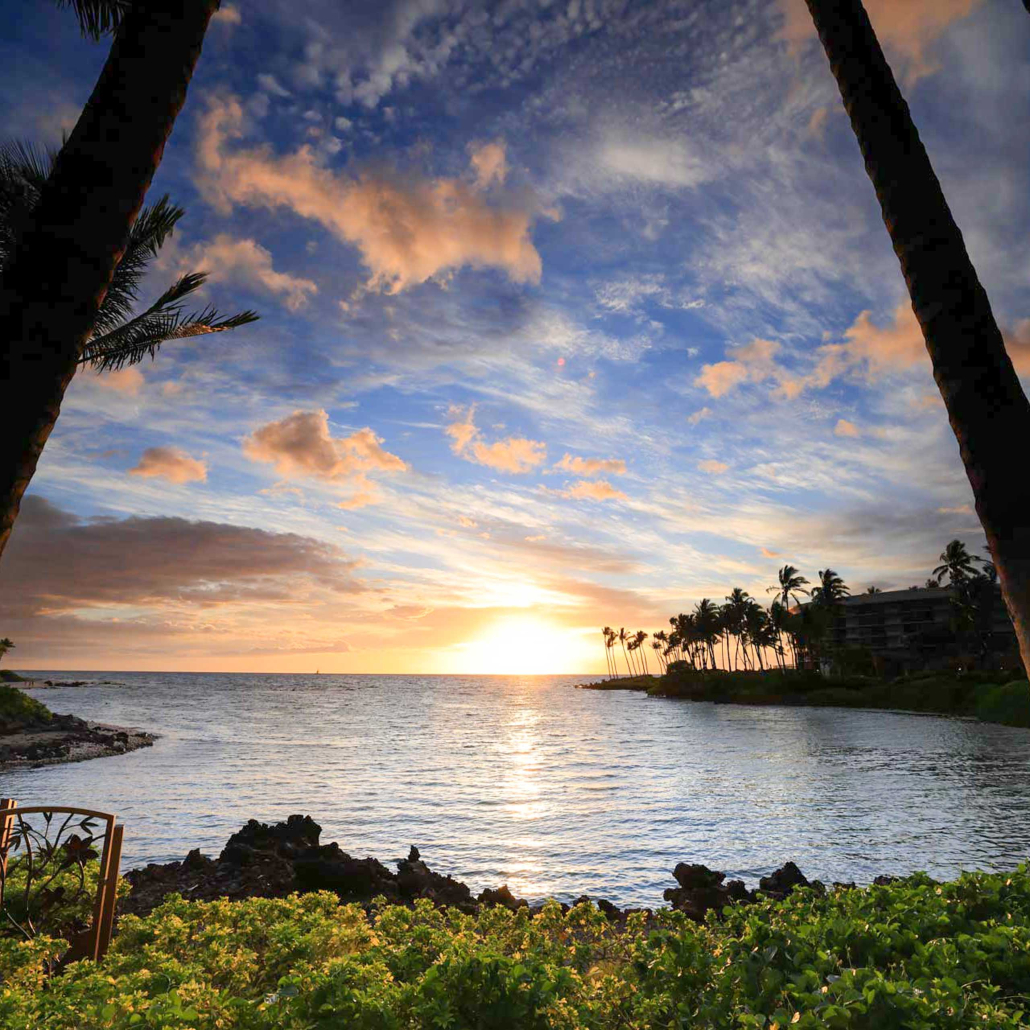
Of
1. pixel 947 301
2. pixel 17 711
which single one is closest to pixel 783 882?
pixel 947 301

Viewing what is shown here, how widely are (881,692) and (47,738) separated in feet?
254

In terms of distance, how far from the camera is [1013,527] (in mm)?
3945

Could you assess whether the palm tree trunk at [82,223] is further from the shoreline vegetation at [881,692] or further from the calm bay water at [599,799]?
the shoreline vegetation at [881,692]

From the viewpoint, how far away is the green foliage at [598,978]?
3945mm

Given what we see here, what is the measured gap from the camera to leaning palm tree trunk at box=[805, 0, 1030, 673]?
3.98m

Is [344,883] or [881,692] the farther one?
[881,692]

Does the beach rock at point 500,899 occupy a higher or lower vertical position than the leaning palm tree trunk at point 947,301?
lower

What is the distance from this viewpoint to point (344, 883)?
1278cm

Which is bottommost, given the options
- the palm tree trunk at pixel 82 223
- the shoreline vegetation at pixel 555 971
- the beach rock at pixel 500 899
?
the beach rock at pixel 500 899

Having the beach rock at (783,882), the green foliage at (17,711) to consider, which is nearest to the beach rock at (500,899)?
the beach rock at (783,882)

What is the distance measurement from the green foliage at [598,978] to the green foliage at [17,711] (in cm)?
4737

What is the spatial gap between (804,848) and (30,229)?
2004 centimetres

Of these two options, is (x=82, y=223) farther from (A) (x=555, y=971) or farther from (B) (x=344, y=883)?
(B) (x=344, y=883)

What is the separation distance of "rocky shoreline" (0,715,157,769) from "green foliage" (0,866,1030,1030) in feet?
108
